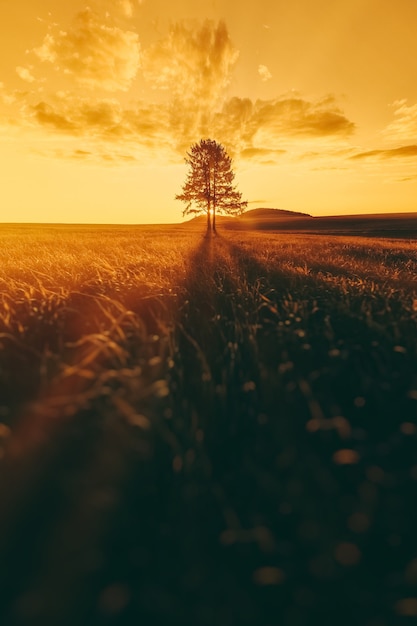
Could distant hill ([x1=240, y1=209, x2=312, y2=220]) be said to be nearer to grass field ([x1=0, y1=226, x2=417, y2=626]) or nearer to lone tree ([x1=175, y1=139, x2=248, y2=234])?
lone tree ([x1=175, y1=139, x2=248, y2=234])

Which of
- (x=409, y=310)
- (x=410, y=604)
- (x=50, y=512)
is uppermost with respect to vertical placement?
(x=409, y=310)

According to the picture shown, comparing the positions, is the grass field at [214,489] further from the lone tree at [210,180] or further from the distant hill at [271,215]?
the distant hill at [271,215]

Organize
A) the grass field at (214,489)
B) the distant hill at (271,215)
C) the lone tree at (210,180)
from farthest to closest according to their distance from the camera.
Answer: the distant hill at (271,215) → the lone tree at (210,180) → the grass field at (214,489)

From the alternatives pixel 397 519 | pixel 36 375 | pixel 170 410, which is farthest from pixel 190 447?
pixel 36 375

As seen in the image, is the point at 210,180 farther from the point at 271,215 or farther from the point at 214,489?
the point at 271,215

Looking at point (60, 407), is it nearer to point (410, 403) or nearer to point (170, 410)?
point (170, 410)

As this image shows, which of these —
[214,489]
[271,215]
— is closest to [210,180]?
[214,489]

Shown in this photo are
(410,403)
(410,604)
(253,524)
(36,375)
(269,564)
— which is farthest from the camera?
(36,375)

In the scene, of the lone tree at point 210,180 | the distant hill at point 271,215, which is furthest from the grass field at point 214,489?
the distant hill at point 271,215

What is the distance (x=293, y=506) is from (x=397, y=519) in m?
0.52

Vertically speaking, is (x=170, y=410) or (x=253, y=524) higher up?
(x=170, y=410)

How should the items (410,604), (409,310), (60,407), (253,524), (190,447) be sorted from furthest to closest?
(409,310)
(60,407)
(190,447)
(253,524)
(410,604)

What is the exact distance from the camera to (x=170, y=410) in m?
2.07

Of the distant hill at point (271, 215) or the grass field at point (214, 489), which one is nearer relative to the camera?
the grass field at point (214, 489)
